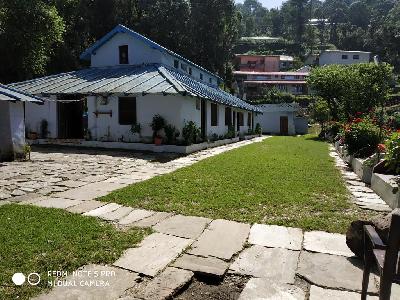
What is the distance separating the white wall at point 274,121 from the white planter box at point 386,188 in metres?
33.0

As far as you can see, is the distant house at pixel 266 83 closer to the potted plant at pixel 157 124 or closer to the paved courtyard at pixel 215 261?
the potted plant at pixel 157 124

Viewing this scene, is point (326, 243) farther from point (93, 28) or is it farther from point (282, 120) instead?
point (282, 120)

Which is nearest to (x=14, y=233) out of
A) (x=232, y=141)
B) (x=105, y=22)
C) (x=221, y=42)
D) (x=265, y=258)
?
(x=265, y=258)

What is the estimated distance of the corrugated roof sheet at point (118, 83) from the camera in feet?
50.1

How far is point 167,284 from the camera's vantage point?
3.51 meters

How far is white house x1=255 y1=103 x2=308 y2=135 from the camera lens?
40.6m

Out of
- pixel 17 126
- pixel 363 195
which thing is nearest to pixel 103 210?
pixel 363 195

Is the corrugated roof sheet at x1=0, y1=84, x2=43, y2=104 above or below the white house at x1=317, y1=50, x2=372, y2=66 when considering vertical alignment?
below

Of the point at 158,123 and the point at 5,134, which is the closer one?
the point at 5,134

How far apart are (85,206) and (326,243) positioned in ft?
13.5

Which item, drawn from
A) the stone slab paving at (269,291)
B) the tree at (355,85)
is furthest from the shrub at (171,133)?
the tree at (355,85)

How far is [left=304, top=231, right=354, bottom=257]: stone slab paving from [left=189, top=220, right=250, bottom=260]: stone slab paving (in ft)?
2.82

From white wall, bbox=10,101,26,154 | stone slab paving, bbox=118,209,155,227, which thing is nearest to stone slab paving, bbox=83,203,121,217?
stone slab paving, bbox=118,209,155,227

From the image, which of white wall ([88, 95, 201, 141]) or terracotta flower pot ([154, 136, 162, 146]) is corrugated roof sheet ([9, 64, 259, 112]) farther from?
terracotta flower pot ([154, 136, 162, 146])
